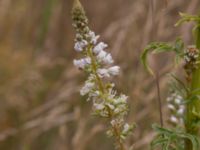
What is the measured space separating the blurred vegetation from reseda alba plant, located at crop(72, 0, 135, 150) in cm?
143

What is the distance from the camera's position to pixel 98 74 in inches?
55.3

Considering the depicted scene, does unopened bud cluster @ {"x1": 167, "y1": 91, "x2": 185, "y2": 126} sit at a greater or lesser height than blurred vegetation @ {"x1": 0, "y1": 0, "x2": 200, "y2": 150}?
lesser

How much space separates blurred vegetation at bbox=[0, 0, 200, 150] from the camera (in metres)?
3.29

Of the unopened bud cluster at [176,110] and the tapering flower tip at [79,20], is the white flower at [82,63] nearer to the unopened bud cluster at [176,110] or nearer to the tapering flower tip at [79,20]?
the tapering flower tip at [79,20]

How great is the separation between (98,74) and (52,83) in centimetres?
270

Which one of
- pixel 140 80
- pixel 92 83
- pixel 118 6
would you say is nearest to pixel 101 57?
pixel 92 83

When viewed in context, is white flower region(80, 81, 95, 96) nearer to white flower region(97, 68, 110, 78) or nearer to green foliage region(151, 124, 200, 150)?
white flower region(97, 68, 110, 78)

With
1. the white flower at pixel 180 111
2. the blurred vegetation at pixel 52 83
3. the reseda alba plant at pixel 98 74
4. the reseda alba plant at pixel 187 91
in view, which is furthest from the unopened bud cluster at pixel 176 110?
the blurred vegetation at pixel 52 83

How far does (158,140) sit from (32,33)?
10.4ft

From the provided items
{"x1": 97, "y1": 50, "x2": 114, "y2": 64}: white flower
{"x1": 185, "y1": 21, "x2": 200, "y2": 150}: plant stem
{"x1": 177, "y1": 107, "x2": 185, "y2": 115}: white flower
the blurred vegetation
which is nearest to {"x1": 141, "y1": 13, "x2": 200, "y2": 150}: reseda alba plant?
{"x1": 185, "y1": 21, "x2": 200, "y2": 150}: plant stem

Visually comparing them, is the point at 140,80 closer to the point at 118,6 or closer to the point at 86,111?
the point at 86,111

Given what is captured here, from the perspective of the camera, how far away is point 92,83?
1415mm

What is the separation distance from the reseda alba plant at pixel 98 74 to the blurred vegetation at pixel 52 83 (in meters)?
1.43

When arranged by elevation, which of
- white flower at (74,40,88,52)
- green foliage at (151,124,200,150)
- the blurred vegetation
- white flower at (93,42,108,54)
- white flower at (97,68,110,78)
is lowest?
green foliage at (151,124,200,150)
